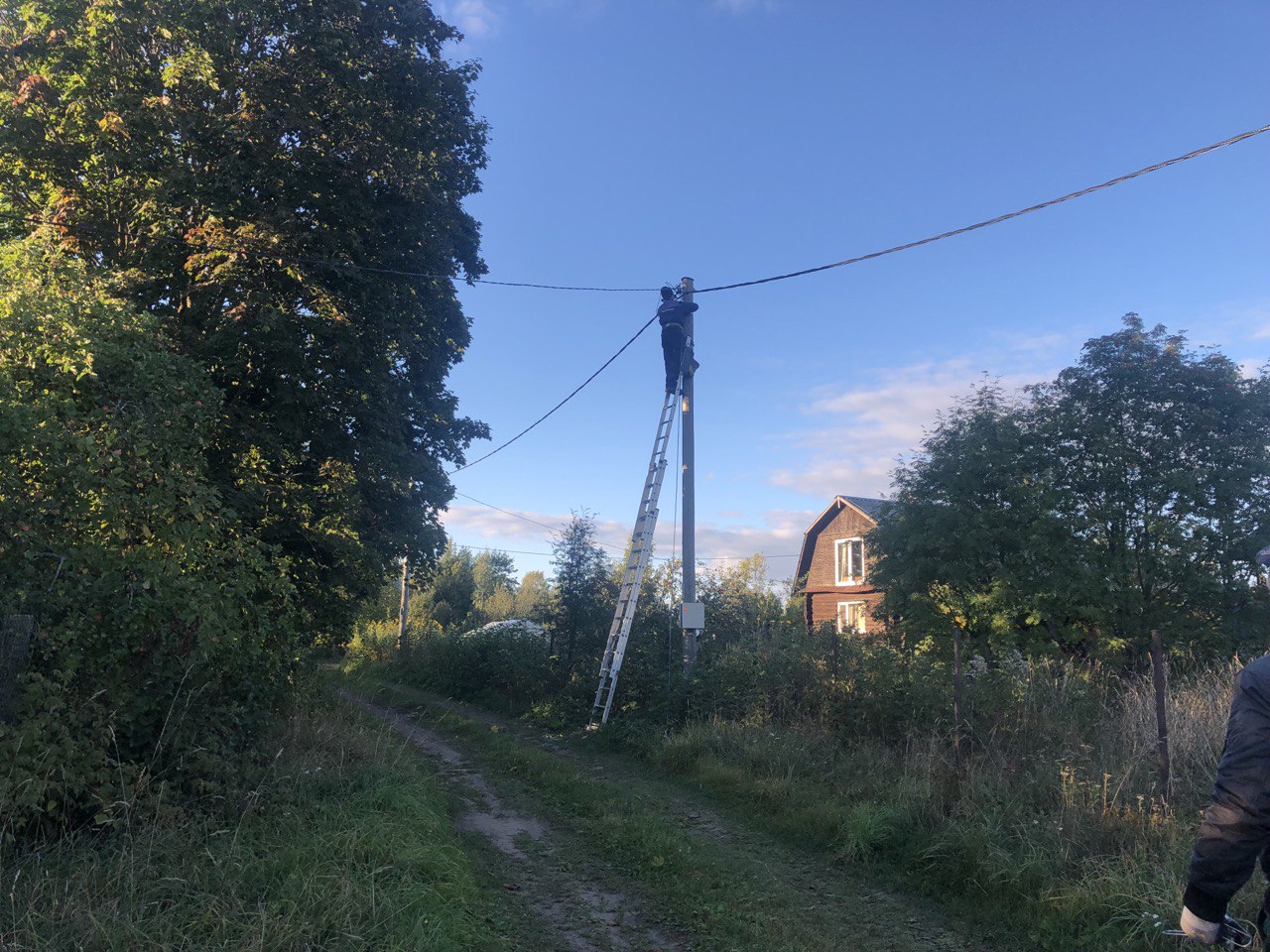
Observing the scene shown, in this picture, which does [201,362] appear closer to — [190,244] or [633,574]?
[190,244]

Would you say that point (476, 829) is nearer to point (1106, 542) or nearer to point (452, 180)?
point (452, 180)

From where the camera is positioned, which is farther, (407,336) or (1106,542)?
(1106,542)

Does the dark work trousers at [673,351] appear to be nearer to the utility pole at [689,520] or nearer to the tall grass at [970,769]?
the utility pole at [689,520]

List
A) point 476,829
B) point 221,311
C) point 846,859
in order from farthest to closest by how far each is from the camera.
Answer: point 221,311
point 476,829
point 846,859

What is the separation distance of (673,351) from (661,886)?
9900 mm

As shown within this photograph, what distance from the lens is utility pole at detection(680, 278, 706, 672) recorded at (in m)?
12.9

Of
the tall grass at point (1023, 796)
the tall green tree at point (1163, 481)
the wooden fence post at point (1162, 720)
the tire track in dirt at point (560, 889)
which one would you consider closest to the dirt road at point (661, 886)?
the tire track in dirt at point (560, 889)

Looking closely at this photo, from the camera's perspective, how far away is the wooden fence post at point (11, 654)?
4531 millimetres

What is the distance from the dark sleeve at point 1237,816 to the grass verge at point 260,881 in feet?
12.1

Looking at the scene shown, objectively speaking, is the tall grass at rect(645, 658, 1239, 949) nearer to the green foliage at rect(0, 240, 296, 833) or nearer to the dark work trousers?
the green foliage at rect(0, 240, 296, 833)

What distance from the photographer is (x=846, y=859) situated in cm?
666

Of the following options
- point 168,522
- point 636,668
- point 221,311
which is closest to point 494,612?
point 636,668

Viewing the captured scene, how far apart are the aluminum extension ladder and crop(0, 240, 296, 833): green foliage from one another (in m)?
6.67

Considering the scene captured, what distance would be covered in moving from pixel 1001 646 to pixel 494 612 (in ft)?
110
